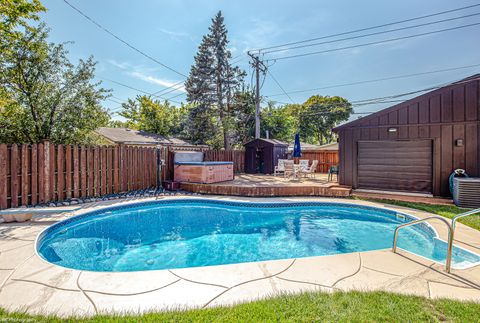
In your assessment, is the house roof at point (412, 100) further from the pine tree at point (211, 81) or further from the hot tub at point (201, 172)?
the pine tree at point (211, 81)

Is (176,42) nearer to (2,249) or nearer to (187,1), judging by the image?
(187,1)

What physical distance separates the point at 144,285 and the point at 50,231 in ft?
11.5

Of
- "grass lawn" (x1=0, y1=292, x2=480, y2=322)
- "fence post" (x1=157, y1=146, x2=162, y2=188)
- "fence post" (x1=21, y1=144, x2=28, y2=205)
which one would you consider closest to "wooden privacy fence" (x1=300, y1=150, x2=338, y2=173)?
"fence post" (x1=157, y1=146, x2=162, y2=188)

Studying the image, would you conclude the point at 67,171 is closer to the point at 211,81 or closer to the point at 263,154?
the point at 263,154

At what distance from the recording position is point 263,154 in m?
14.0

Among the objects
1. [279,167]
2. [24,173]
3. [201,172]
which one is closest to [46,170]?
[24,173]

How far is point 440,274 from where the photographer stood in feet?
9.26

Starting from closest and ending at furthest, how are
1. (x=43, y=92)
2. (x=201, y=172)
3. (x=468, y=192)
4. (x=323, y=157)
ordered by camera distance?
(x=468, y=192), (x=43, y=92), (x=201, y=172), (x=323, y=157)

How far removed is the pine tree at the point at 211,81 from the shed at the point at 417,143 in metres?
11.1

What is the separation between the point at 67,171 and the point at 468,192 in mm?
11436

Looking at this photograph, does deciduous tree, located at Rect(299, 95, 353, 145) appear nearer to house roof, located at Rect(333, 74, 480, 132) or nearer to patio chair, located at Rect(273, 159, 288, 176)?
patio chair, located at Rect(273, 159, 288, 176)

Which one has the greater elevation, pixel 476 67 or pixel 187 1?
pixel 187 1

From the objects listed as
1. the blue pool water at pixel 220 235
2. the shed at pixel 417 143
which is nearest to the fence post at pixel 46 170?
the blue pool water at pixel 220 235

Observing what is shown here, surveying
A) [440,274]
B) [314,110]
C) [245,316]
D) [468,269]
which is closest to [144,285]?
[245,316]
